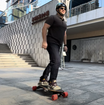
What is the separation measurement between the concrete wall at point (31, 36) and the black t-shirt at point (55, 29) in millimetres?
4981

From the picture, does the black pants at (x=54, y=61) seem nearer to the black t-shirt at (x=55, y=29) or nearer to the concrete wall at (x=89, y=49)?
the black t-shirt at (x=55, y=29)

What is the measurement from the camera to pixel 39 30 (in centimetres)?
781

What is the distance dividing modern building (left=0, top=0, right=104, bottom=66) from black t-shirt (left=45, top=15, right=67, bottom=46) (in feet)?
16.3

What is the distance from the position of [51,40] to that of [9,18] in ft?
100

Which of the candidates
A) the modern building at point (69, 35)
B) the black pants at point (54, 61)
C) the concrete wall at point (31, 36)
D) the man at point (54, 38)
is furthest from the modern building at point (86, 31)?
the black pants at point (54, 61)

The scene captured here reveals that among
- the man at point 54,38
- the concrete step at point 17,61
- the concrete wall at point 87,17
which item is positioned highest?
the concrete wall at point 87,17

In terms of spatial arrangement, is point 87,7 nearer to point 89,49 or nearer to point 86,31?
point 86,31

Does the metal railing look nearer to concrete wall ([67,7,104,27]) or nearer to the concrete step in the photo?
concrete wall ([67,7,104,27])

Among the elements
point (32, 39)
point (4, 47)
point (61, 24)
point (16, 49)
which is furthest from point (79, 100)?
point (4, 47)

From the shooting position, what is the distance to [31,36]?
8.55 m

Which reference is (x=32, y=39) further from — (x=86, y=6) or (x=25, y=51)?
(x=86, y=6)

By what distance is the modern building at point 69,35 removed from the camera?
25.4 ft

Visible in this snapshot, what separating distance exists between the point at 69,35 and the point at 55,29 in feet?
51.4

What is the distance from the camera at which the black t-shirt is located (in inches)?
81.7
